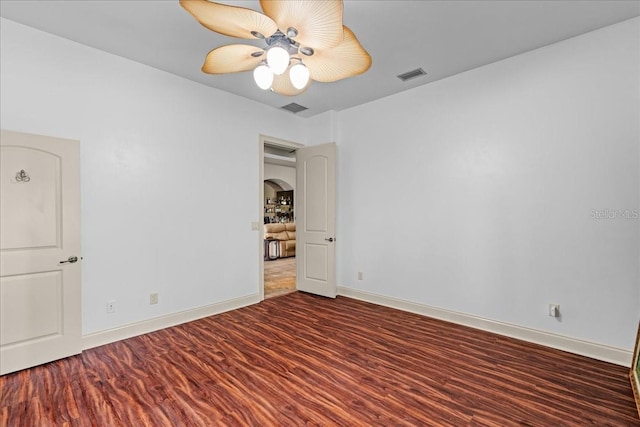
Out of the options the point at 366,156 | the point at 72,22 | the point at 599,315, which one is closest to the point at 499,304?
the point at 599,315

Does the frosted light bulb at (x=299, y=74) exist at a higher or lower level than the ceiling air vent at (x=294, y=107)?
lower

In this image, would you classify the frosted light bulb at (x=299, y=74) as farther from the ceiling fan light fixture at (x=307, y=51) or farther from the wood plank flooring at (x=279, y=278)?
the wood plank flooring at (x=279, y=278)

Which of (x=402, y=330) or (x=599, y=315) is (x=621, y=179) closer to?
(x=599, y=315)

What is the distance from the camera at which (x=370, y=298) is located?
4.43 metres

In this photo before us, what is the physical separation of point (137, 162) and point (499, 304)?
169 inches

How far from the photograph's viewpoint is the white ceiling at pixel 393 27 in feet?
7.84

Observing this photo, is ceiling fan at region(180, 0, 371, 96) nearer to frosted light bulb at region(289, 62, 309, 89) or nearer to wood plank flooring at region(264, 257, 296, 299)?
frosted light bulb at region(289, 62, 309, 89)

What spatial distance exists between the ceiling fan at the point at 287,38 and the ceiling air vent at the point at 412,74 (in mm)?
1594

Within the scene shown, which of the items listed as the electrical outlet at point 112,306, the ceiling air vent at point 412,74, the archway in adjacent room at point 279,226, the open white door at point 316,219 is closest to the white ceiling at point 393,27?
the ceiling air vent at point 412,74

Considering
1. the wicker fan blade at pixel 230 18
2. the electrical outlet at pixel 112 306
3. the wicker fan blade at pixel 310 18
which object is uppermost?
the wicker fan blade at pixel 230 18

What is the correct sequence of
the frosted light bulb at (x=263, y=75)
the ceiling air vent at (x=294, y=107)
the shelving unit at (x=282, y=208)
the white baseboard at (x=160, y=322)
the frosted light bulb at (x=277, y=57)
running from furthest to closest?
the shelving unit at (x=282, y=208) < the ceiling air vent at (x=294, y=107) < the white baseboard at (x=160, y=322) < the frosted light bulb at (x=263, y=75) < the frosted light bulb at (x=277, y=57)

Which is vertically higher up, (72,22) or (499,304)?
(72,22)

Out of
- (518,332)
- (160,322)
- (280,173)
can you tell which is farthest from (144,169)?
(280,173)

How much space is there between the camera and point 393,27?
2664mm
